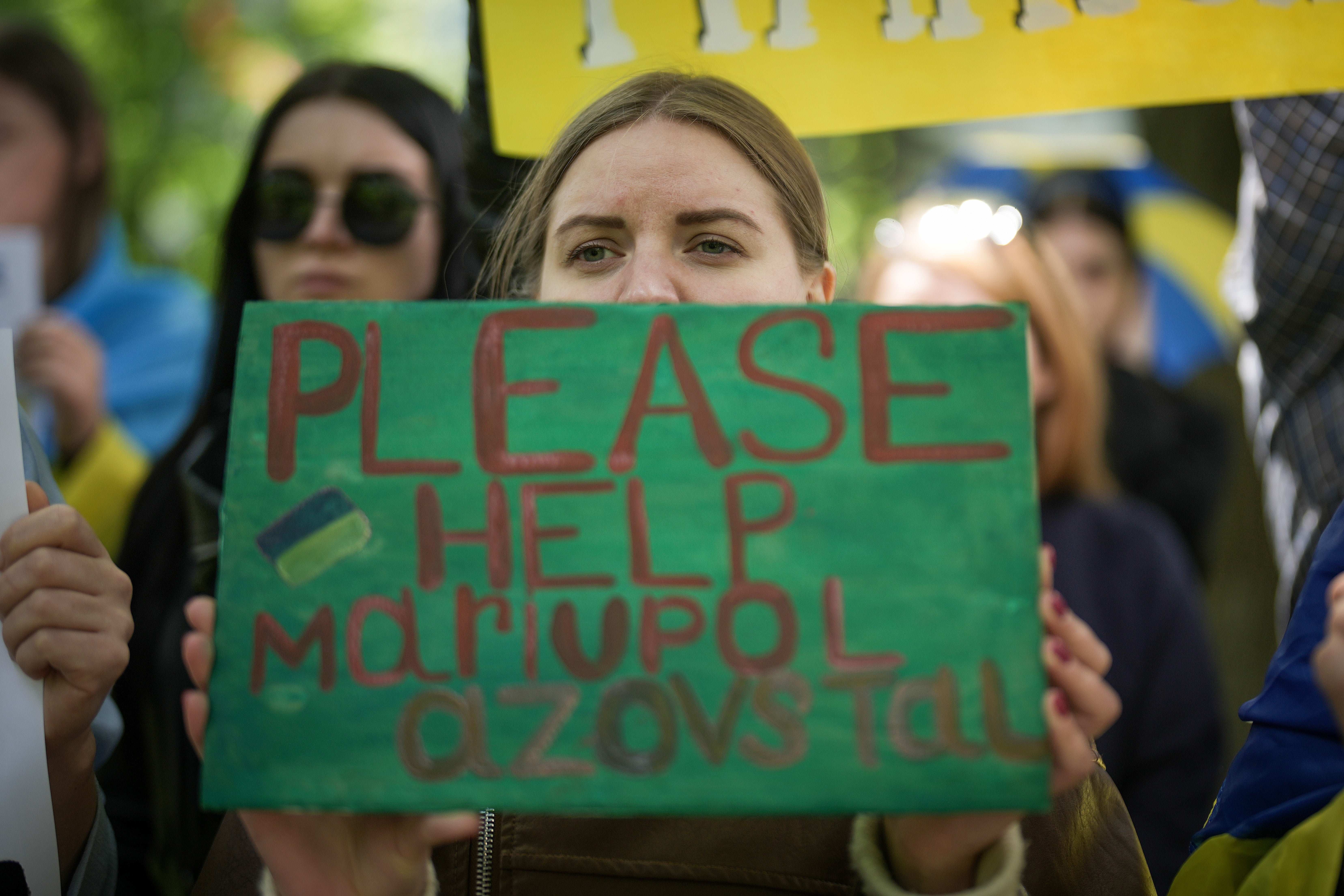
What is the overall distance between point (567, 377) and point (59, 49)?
4292mm

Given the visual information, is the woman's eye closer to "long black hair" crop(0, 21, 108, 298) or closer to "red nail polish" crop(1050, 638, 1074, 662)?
"red nail polish" crop(1050, 638, 1074, 662)

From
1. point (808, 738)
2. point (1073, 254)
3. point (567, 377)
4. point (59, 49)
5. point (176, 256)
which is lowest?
point (808, 738)

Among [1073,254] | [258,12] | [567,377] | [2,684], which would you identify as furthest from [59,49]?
[1073,254]

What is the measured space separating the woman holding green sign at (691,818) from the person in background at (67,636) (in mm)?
185

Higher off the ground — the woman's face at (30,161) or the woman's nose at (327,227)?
the woman's face at (30,161)

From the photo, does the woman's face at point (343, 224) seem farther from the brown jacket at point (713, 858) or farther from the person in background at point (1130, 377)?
the person in background at point (1130, 377)

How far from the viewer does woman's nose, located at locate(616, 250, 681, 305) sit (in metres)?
1.69

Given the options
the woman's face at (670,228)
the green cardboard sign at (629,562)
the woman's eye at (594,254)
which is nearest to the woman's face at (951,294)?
the woman's face at (670,228)

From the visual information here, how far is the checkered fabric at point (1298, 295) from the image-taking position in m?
2.24

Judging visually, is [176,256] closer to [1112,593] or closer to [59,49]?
[59,49]

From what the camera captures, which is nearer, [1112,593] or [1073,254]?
[1112,593]

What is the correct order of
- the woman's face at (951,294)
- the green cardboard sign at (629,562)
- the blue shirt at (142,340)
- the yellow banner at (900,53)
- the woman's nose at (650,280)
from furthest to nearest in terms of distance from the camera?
1. the blue shirt at (142,340)
2. the woman's face at (951,294)
3. the yellow banner at (900,53)
4. the woman's nose at (650,280)
5. the green cardboard sign at (629,562)

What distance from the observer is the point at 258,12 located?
7.44 m

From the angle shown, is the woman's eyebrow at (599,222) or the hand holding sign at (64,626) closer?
the hand holding sign at (64,626)
